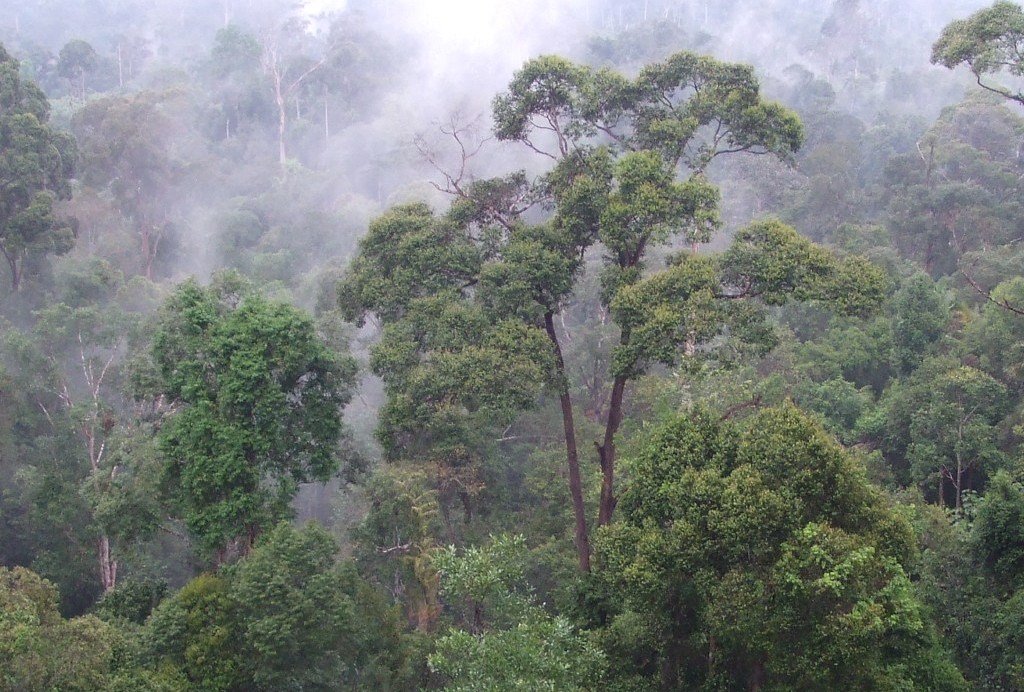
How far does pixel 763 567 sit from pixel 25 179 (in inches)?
854

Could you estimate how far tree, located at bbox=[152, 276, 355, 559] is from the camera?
13281 mm

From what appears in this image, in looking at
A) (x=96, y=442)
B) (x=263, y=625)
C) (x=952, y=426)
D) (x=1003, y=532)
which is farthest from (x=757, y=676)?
(x=96, y=442)

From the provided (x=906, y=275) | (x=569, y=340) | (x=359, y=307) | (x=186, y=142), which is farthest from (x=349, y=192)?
(x=359, y=307)

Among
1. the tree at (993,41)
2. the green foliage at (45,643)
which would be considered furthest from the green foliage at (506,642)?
the tree at (993,41)

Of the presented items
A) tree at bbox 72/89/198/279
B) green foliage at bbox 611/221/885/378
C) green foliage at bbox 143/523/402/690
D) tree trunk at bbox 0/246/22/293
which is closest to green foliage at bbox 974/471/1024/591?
green foliage at bbox 611/221/885/378

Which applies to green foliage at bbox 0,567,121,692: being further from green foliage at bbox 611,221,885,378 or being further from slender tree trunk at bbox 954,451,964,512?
slender tree trunk at bbox 954,451,964,512

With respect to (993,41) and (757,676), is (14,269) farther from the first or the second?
(993,41)

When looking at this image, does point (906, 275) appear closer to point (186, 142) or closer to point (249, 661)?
point (249, 661)

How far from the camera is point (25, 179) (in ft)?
75.6

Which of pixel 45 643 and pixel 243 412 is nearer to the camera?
pixel 45 643

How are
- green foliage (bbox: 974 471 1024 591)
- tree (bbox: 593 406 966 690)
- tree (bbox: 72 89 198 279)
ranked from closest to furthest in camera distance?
1. tree (bbox: 593 406 966 690)
2. green foliage (bbox: 974 471 1024 591)
3. tree (bbox: 72 89 198 279)

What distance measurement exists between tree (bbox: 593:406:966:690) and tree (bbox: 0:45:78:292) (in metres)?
19.4

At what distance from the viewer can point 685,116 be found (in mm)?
12211

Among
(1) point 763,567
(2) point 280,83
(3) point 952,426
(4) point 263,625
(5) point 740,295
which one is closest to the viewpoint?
(1) point 763,567
